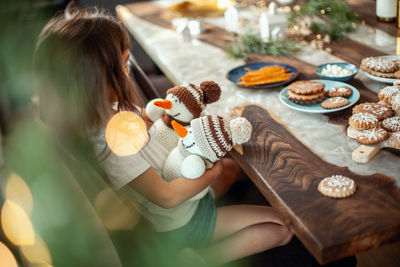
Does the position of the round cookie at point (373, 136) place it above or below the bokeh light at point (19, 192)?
below

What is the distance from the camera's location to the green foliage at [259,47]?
1.71 m

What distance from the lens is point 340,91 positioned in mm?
1218

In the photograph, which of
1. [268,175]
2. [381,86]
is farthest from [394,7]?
[268,175]

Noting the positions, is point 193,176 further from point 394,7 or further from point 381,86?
point 394,7

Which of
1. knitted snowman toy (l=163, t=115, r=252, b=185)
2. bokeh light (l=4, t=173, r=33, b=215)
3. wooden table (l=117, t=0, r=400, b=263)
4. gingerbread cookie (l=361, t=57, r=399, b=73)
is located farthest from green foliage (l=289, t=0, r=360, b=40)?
bokeh light (l=4, t=173, r=33, b=215)

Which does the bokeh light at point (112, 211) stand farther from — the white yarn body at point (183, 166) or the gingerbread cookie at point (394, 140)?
the gingerbread cookie at point (394, 140)

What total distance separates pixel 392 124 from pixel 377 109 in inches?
3.4

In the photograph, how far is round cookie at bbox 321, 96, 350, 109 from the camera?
1.14m

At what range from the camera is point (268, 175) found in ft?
3.13

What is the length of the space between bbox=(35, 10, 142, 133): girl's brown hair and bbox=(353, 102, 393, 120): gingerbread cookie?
0.67m

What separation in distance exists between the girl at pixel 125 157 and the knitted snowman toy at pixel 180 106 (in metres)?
0.08

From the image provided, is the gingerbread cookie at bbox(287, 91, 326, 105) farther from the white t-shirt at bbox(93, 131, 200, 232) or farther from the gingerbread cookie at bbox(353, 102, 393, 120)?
the white t-shirt at bbox(93, 131, 200, 232)

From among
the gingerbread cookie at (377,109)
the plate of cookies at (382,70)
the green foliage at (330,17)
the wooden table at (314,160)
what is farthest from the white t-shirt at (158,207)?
the green foliage at (330,17)

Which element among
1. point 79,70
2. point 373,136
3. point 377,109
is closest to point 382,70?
point 377,109
